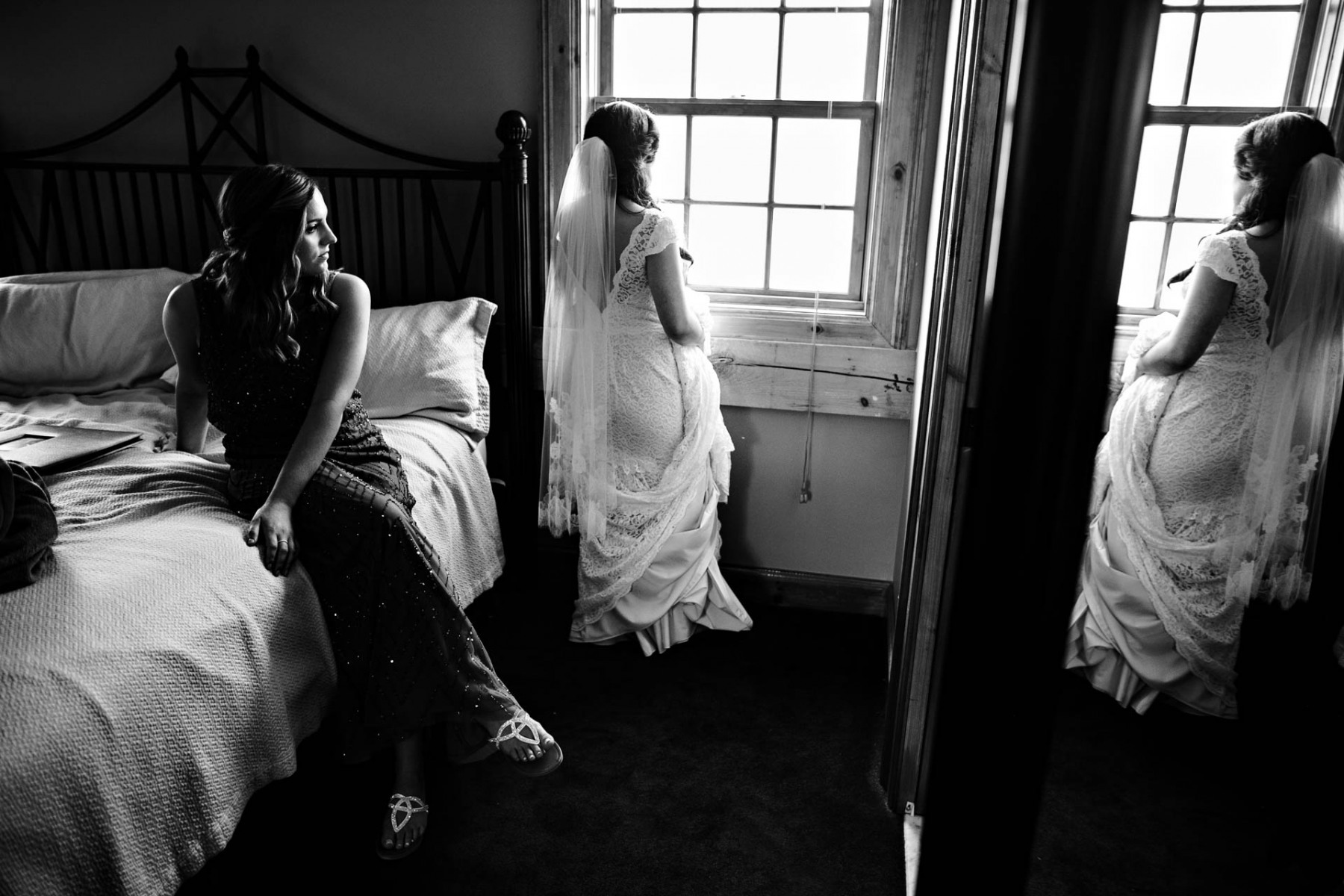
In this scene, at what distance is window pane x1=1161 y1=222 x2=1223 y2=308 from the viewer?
21.0 inches

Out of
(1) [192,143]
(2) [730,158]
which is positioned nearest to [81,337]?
(1) [192,143]

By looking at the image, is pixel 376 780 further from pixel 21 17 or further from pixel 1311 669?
pixel 21 17

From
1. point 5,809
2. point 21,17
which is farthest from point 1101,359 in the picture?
point 21,17

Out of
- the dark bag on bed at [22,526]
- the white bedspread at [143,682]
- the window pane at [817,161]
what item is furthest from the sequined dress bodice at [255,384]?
the window pane at [817,161]

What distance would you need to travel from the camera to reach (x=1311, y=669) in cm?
62

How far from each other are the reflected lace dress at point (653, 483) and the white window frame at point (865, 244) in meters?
0.24

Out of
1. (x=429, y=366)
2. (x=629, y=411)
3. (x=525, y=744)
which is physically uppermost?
(x=429, y=366)

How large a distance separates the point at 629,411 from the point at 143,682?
1415mm

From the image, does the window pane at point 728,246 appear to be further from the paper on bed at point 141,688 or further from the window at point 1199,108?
the window at point 1199,108

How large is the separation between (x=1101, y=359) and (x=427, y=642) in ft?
5.08

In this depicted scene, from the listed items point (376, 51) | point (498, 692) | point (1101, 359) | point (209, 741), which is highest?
point (376, 51)

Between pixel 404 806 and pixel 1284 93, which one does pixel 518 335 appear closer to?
pixel 404 806

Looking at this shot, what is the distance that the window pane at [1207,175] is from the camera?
511 millimetres

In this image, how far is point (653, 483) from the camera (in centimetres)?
249
